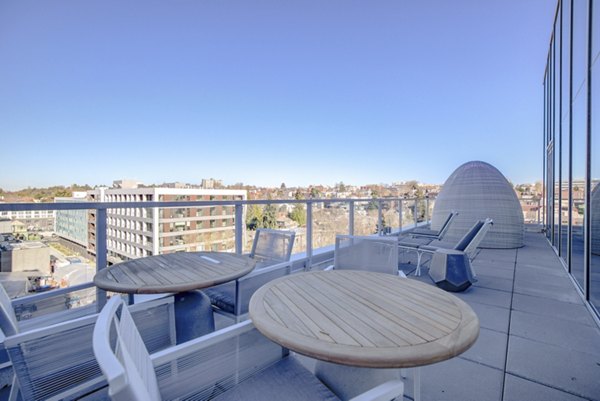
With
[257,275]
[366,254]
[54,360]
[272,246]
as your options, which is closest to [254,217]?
[272,246]

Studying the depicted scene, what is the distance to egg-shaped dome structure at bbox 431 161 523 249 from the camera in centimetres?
682

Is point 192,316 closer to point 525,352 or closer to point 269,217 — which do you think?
point 269,217

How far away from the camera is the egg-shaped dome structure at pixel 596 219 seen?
334 centimetres

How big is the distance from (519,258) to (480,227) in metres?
2.50

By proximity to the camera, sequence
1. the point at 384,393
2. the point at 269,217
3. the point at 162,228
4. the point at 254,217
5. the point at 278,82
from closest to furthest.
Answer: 1. the point at 384,393
2. the point at 162,228
3. the point at 254,217
4. the point at 269,217
5. the point at 278,82

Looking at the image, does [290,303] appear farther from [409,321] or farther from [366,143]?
[366,143]

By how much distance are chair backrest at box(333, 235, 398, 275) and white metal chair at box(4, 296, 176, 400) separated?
6.34 feet

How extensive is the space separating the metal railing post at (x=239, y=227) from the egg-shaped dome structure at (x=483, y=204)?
5683 millimetres

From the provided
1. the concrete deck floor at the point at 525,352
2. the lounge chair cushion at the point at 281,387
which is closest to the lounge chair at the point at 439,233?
the concrete deck floor at the point at 525,352

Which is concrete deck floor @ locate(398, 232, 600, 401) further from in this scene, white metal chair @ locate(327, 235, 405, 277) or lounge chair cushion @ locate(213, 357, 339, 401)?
lounge chair cushion @ locate(213, 357, 339, 401)

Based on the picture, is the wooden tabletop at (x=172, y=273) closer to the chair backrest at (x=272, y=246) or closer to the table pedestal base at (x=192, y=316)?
the table pedestal base at (x=192, y=316)

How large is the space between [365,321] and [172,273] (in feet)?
4.84

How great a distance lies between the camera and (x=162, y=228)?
3.31 metres

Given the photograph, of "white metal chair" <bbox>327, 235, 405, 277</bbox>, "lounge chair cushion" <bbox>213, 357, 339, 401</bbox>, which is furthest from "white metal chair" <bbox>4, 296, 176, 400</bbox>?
"white metal chair" <bbox>327, 235, 405, 277</bbox>
